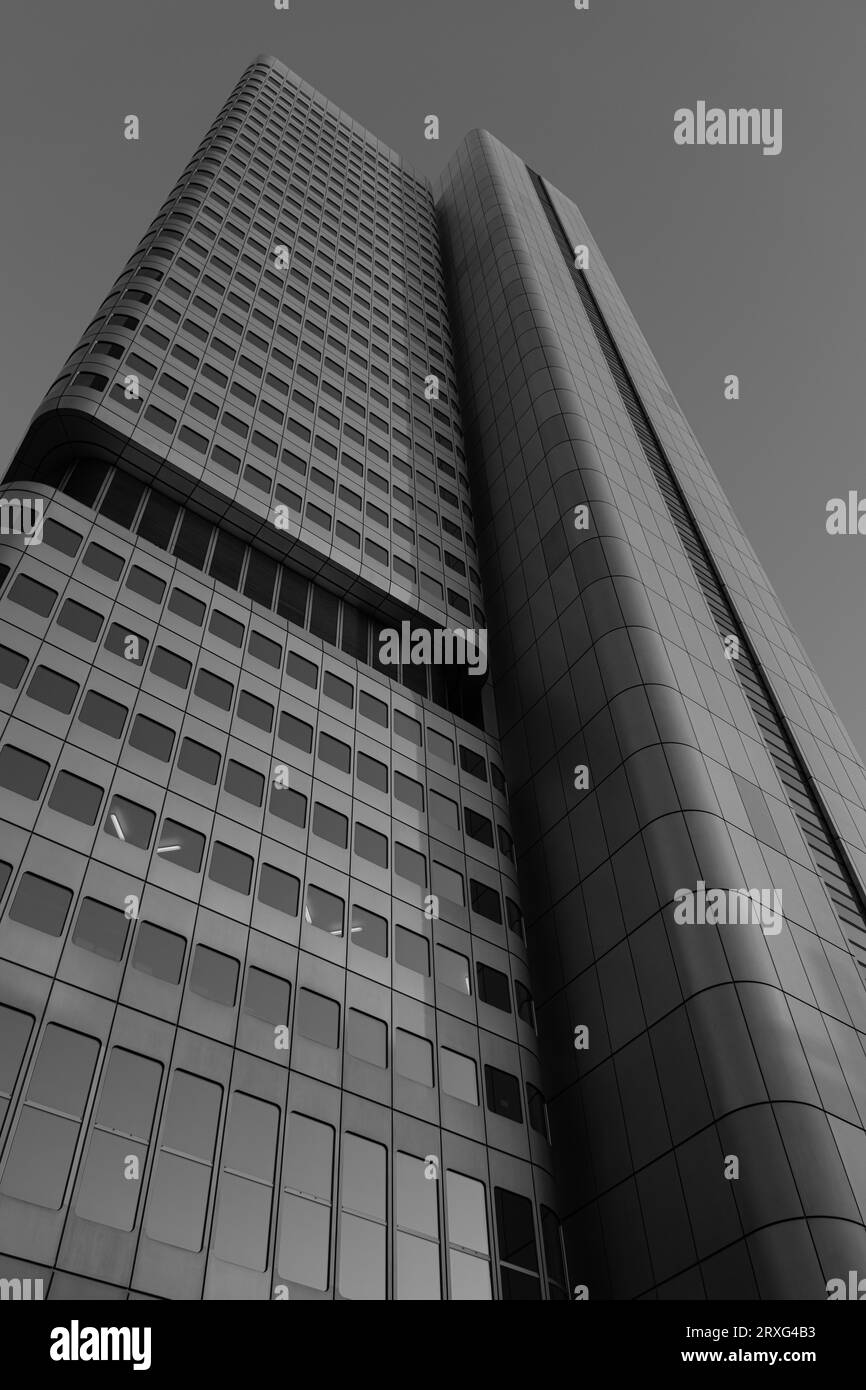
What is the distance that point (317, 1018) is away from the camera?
68.7 ft

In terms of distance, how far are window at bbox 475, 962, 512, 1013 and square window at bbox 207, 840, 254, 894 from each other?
6730 mm

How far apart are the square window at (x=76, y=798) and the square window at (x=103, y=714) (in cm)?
173

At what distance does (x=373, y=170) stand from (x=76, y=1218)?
72.7 m

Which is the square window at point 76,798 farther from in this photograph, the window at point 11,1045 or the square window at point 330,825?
the square window at point 330,825

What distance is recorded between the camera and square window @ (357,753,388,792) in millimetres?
27703

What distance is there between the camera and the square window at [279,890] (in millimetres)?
22531

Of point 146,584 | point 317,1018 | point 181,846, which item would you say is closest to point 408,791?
point 181,846

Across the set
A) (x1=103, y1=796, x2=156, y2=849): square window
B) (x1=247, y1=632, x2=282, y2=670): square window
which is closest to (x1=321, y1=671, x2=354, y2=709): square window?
(x1=247, y1=632, x2=282, y2=670): square window

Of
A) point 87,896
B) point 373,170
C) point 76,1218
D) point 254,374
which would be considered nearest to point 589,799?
point 87,896

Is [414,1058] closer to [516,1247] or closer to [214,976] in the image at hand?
[516,1247]

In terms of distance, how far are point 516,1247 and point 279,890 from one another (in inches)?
361

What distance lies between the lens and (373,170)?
70.9 meters
